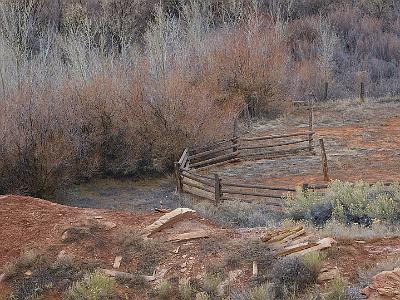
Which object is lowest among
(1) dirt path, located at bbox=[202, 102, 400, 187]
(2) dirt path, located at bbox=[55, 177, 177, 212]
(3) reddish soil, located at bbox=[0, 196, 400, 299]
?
(2) dirt path, located at bbox=[55, 177, 177, 212]

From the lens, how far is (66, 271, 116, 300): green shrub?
278 inches

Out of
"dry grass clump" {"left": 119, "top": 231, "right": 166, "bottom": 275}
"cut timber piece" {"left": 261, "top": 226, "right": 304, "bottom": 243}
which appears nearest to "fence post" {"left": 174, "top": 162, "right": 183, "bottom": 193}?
"dry grass clump" {"left": 119, "top": 231, "right": 166, "bottom": 275}

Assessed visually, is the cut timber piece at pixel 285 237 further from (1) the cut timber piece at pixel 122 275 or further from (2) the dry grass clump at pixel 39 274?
(2) the dry grass clump at pixel 39 274

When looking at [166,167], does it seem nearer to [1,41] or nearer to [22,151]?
[22,151]

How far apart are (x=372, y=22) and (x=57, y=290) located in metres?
37.3

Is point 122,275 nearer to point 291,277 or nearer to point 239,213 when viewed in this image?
point 291,277

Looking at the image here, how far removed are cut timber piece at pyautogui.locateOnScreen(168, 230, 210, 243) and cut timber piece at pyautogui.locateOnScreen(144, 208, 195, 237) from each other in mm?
371

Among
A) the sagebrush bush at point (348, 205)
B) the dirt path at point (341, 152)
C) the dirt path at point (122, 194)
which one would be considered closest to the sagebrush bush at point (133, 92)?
the dirt path at point (122, 194)

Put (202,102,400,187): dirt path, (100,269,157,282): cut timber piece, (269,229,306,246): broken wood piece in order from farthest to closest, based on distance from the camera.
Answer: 1. (202,102,400,187): dirt path
2. (269,229,306,246): broken wood piece
3. (100,269,157,282): cut timber piece

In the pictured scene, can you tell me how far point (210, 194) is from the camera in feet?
44.9

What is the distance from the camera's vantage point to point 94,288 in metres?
7.09

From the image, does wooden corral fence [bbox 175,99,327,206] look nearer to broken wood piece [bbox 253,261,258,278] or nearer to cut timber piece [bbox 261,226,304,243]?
cut timber piece [bbox 261,226,304,243]

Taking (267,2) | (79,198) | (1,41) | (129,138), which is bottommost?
(79,198)

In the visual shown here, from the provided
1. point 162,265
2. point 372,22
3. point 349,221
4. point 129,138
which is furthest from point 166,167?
point 372,22
